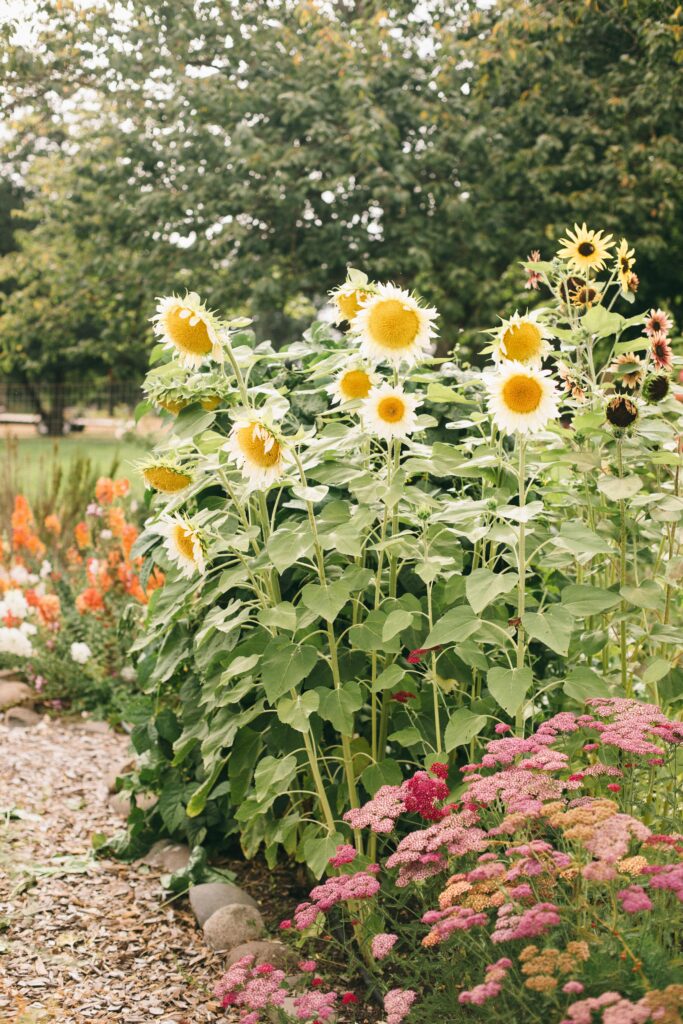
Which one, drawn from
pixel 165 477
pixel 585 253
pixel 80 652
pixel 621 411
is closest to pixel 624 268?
pixel 585 253

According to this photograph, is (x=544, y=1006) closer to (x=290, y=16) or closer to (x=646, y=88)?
(x=646, y=88)

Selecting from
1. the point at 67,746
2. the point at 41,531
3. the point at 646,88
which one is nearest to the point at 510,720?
the point at 67,746

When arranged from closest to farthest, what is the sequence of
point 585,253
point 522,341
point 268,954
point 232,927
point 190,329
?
point 522,341 → point 190,329 → point 268,954 → point 232,927 → point 585,253

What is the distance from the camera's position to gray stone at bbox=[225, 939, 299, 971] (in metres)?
2.35

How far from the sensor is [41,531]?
21.4ft

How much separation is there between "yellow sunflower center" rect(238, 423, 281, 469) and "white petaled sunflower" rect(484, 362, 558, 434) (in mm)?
465

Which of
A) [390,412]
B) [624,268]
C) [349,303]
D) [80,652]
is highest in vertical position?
[624,268]

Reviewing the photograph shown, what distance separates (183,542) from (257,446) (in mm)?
308

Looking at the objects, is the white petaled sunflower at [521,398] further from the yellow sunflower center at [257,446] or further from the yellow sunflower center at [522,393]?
the yellow sunflower center at [257,446]

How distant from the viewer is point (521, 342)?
2.10 meters

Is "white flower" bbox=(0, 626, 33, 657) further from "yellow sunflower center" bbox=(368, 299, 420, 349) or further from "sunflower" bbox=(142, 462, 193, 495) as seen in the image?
"yellow sunflower center" bbox=(368, 299, 420, 349)

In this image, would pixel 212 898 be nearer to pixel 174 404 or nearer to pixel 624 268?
pixel 174 404

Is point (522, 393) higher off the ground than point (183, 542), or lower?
higher

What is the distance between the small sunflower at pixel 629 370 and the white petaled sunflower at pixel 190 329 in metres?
0.96
